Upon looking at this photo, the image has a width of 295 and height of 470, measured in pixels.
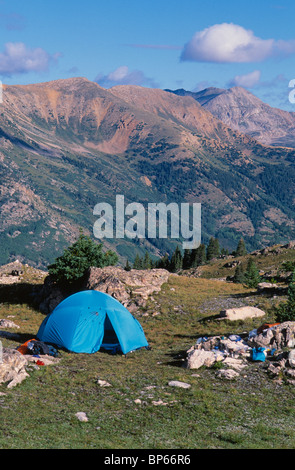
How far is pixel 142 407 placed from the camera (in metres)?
19.7

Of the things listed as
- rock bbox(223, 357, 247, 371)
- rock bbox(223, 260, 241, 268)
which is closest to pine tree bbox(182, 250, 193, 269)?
rock bbox(223, 260, 241, 268)

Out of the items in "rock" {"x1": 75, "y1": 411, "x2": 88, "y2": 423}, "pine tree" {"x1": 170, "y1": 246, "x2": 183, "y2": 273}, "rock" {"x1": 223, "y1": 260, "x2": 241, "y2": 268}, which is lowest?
"pine tree" {"x1": 170, "y1": 246, "x2": 183, "y2": 273}

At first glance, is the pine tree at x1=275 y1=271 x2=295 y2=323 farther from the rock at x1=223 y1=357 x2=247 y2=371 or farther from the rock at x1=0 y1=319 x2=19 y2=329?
the rock at x1=0 y1=319 x2=19 y2=329

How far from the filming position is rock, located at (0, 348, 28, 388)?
2152 cm

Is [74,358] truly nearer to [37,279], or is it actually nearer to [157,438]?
[157,438]

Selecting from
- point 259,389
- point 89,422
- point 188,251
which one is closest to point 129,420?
point 89,422

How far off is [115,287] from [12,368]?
25.2 meters

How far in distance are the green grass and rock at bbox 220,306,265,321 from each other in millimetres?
10483

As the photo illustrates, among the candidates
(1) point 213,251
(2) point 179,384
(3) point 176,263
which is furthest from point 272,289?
(1) point 213,251

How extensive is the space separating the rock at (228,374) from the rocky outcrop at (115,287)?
22.0 metres

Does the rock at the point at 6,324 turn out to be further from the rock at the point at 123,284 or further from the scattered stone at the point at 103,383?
the scattered stone at the point at 103,383

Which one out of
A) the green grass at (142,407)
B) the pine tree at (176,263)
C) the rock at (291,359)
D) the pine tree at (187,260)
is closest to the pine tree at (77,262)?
the green grass at (142,407)

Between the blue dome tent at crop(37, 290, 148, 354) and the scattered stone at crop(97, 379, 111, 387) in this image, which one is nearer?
the scattered stone at crop(97, 379, 111, 387)

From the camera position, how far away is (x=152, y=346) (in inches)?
1374
